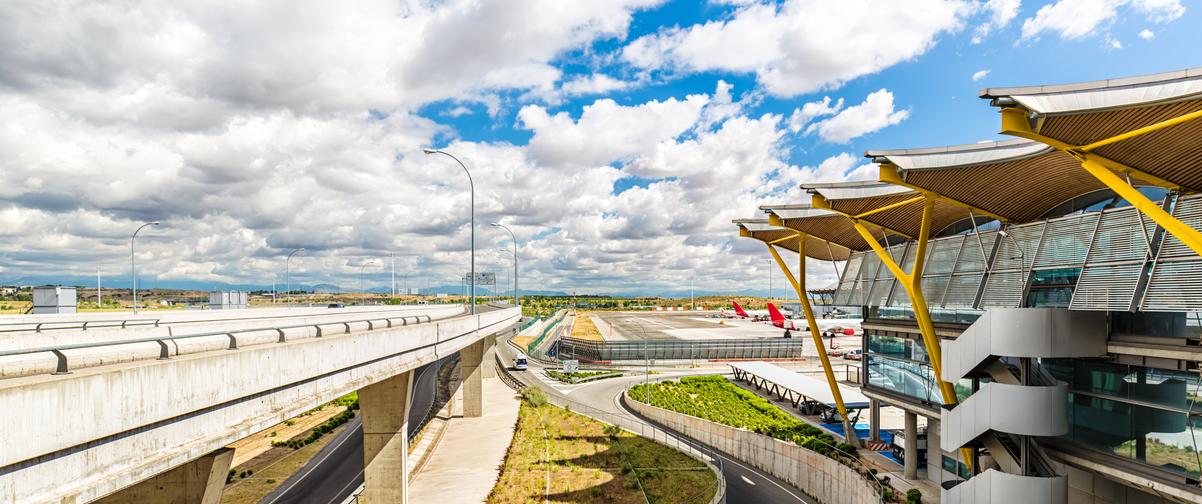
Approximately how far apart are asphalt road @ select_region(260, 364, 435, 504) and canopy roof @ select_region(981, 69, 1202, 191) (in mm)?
33366

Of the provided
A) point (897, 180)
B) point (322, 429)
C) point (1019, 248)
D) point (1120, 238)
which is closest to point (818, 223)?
point (1019, 248)

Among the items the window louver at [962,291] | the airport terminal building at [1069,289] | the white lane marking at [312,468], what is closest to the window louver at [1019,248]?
the airport terminal building at [1069,289]

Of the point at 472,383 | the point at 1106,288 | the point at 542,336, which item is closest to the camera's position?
the point at 1106,288

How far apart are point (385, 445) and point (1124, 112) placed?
1164 inches

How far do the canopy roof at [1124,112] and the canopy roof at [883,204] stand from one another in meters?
9.26

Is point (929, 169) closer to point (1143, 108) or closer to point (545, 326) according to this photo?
point (1143, 108)

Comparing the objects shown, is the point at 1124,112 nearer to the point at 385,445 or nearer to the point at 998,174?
the point at 998,174

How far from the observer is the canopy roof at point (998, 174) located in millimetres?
21522

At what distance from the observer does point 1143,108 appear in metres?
15.9

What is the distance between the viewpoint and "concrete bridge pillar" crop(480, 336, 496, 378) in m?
63.5

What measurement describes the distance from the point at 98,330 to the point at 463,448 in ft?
86.2

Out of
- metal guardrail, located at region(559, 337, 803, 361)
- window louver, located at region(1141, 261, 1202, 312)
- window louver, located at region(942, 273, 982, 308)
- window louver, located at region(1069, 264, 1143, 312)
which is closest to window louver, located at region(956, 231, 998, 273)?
window louver, located at region(942, 273, 982, 308)

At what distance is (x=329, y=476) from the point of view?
121ft

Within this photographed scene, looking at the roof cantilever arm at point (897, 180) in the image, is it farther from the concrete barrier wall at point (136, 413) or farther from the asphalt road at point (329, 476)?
the asphalt road at point (329, 476)
